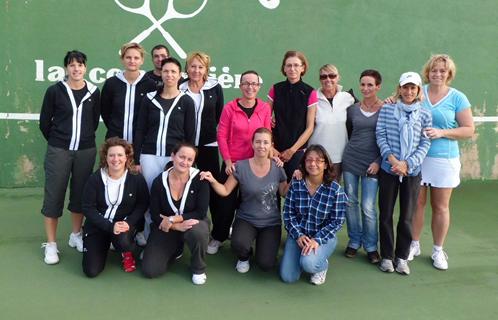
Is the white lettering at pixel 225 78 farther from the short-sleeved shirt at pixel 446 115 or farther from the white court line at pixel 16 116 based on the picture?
the short-sleeved shirt at pixel 446 115

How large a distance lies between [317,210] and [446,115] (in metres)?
1.16

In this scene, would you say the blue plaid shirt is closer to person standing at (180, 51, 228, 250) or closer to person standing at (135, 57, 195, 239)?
person standing at (180, 51, 228, 250)

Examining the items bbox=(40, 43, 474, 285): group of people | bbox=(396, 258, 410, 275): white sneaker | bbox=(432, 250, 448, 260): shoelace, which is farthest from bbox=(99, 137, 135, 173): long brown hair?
bbox=(432, 250, 448, 260): shoelace

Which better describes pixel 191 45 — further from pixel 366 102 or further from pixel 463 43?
pixel 463 43

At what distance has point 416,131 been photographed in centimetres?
326

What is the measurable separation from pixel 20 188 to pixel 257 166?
301 centimetres

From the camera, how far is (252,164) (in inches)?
138

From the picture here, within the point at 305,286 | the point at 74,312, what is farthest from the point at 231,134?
the point at 74,312

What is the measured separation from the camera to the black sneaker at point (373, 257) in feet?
11.7

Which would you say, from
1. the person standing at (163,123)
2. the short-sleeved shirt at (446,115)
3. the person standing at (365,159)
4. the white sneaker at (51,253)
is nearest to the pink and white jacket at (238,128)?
the person standing at (163,123)

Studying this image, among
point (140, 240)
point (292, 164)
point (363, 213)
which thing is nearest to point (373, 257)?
point (363, 213)

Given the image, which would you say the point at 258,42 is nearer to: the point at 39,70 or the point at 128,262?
the point at 39,70

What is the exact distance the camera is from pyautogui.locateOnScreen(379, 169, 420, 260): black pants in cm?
333

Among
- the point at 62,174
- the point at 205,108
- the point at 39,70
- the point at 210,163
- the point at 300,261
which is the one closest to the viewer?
the point at 300,261
